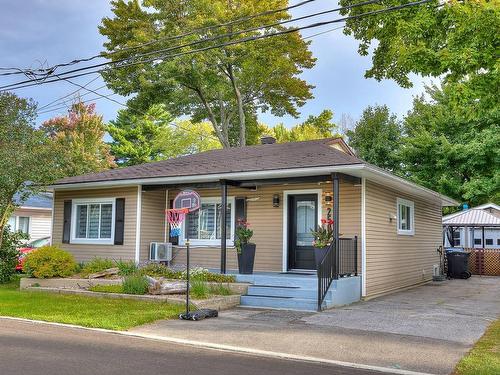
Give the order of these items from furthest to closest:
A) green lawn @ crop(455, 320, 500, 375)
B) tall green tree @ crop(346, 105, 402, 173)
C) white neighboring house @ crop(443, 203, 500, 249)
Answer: tall green tree @ crop(346, 105, 402, 173) < white neighboring house @ crop(443, 203, 500, 249) < green lawn @ crop(455, 320, 500, 375)

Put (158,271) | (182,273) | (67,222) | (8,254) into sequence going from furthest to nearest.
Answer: (67,222)
(8,254)
(158,271)
(182,273)

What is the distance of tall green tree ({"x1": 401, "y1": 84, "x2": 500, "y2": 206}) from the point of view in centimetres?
2478

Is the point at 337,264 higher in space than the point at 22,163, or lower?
lower

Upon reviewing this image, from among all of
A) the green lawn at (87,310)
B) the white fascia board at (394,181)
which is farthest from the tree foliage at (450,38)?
the green lawn at (87,310)

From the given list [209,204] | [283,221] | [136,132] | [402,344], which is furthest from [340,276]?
[136,132]

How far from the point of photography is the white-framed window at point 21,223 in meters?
24.7

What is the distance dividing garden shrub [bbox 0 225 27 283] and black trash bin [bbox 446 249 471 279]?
15837mm

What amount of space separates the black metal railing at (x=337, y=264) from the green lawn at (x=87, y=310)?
302cm

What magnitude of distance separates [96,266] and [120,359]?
8.57 meters

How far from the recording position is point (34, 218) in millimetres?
25594

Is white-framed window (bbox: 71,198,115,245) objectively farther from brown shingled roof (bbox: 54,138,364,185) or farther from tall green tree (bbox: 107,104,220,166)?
tall green tree (bbox: 107,104,220,166)

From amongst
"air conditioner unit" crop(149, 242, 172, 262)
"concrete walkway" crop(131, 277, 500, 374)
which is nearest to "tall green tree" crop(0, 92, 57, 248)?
"air conditioner unit" crop(149, 242, 172, 262)

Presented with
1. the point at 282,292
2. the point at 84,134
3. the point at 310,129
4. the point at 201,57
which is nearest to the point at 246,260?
the point at 282,292

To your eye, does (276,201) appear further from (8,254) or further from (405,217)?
(8,254)
